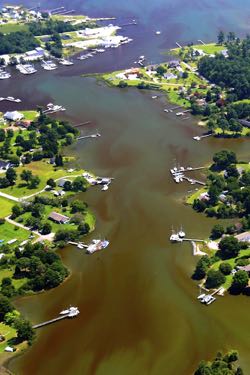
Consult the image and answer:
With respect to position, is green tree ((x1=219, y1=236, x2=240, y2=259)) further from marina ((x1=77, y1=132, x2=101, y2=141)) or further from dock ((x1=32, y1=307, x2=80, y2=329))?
marina ((x1=77, y1=132, x2=101, y2=141))

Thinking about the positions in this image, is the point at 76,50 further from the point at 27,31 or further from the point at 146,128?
the point at 146,128

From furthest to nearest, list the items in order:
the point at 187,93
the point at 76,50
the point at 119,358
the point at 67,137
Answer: the point at 76,50
the point at 187,93
the point at 67,137
the point at 119,358

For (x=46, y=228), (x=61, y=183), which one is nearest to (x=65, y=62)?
(x=61, y=183)

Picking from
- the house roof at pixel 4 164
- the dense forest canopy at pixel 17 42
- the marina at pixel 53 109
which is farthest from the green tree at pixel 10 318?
the dense forest canopy at pixel 17 42

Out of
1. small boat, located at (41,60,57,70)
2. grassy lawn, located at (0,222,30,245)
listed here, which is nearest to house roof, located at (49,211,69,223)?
grassy lawn, located at (0,222,30,245)

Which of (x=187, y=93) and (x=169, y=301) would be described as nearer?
(x=169, y=301)

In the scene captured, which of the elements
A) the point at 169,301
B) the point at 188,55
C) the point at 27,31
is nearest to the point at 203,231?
the point at 169,301
